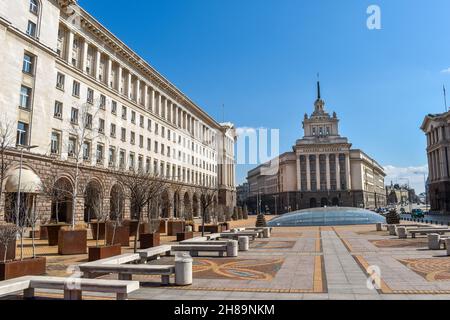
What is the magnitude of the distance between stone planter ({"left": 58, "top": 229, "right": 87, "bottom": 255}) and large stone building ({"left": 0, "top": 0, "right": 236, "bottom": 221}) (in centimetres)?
1116

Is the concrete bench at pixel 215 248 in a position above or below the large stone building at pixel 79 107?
below

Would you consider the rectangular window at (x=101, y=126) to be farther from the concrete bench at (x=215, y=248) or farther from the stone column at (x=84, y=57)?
the concrete bench at (x=215, y=248)

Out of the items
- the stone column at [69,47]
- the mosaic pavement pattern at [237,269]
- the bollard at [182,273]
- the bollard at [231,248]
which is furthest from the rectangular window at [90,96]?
the bollard at [182,273]

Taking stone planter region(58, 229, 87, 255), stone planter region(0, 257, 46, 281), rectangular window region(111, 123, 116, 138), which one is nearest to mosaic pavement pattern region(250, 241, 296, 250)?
stone planter region(58, 229, 87, 255)

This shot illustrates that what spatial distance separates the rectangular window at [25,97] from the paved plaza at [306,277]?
56.8ft

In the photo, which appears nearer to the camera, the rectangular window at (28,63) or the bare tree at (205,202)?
the bare tree at (205,202)

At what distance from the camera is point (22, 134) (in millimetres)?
30578

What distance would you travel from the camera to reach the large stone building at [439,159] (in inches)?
3568

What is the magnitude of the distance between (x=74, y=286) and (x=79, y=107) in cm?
3353

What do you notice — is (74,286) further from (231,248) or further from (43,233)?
(43,233)

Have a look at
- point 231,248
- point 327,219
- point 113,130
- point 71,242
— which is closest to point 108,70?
point 113,130

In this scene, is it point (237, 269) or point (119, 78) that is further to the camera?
point (119, 78)

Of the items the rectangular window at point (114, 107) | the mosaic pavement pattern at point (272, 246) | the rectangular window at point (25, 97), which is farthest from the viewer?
the rectangular window at point (114, 107)

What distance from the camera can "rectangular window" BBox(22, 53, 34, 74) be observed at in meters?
31.0
